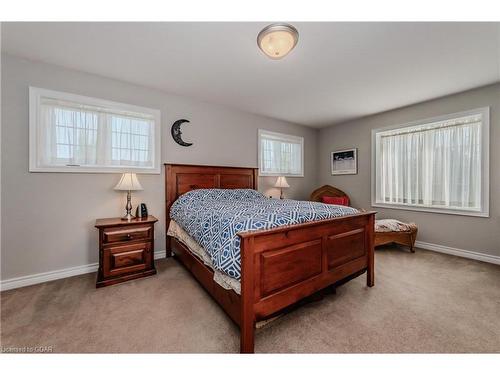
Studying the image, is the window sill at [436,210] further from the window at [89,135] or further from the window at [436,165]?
the window at [89,135]

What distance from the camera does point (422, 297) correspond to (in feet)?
6.35

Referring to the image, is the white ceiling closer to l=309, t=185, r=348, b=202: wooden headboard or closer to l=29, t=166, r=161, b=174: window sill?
l=29, t=166, r=161, b=174: window sill

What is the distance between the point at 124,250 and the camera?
2.24 metres

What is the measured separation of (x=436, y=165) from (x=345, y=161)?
153cm

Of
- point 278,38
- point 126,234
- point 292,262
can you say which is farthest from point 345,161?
point 126,234

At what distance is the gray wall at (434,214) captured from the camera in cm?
274

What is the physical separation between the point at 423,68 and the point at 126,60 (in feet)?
10.9

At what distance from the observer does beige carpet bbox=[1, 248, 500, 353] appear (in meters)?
1.36

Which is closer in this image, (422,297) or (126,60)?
(422,297)

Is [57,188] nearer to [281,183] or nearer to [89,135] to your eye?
[89,135]

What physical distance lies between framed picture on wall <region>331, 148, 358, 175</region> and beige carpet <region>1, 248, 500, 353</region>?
250 centimetres

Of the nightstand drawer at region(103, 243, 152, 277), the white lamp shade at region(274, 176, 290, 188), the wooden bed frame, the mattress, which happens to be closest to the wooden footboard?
the wooden bed frame

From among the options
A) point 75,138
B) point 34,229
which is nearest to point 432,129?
Answer: point 75,138
